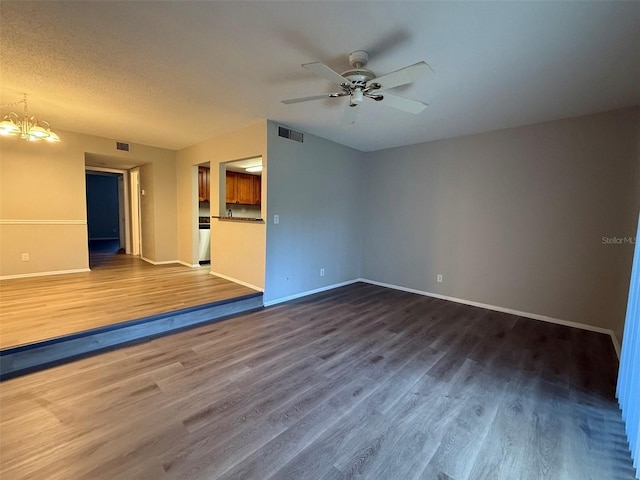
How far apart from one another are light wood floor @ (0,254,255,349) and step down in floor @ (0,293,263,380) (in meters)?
0.08

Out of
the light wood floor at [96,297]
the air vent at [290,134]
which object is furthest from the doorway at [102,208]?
the air vent at [290,134]

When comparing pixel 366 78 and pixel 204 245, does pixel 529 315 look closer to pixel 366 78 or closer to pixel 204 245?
pixel 366 78

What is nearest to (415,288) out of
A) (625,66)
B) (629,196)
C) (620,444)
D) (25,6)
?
(629,196)

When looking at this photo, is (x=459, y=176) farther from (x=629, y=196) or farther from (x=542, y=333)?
(x=542, y=333)

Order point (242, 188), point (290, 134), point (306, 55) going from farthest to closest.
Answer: point (242, 188), point (290, 134), point (306, 55)

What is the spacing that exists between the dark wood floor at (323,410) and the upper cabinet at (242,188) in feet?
14.2

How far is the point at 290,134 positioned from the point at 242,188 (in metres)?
3.32

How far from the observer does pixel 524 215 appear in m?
3.88

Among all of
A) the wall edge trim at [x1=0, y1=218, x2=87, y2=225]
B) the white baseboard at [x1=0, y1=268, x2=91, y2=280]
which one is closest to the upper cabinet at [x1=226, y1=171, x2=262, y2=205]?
the wall edge trim at [x1=0, y1=218, x2=87, y2=225]

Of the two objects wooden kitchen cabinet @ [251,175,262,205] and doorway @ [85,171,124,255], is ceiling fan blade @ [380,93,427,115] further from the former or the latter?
doorway @ [85,171,124,255]

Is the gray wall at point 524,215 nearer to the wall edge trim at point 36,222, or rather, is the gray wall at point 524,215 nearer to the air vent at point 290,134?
the air vent at point 290,134

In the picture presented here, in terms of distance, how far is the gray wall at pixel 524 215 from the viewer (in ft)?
10.8

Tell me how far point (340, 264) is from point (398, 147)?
2.44 m

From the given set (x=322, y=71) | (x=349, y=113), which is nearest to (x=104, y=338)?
(x=322, y=71)
